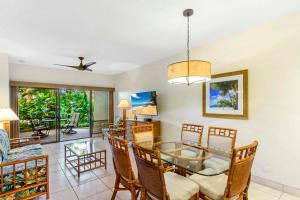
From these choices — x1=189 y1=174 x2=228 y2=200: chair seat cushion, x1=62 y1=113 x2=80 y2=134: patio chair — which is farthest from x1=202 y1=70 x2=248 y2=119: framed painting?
x1=62 y1=113 x2=80 y2=134: patio chair

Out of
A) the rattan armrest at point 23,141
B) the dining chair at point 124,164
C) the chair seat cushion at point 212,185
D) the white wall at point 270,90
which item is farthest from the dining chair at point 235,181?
the rattan armrest at point 23,141

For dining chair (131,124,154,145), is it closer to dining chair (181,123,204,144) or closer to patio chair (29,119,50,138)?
dining chair (181,123,204,144)

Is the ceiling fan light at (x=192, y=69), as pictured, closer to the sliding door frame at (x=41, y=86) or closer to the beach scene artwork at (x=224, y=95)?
the beach scene artwork at (x=224, y=95)

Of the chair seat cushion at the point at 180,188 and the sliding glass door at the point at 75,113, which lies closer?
the chair seat cushion at the point at 180,188

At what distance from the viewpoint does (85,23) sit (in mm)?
2674

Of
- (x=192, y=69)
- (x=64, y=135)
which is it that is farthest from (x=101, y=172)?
(x=64, y=135)

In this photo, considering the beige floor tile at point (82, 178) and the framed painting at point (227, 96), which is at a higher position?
the framed painting at point (227, 96)

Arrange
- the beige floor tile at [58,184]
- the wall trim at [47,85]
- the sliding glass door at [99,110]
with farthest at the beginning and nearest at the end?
the sliding glass door at [99,110]
the wall trim at [47,85]
the beige floor tile at [58,184]

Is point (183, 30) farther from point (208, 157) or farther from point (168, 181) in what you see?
point (168, 181)

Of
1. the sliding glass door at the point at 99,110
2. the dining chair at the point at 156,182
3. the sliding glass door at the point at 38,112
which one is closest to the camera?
the dining chair at the point at 156,182

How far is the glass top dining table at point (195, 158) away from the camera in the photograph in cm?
181

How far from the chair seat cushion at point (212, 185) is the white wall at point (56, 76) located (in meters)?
5.65

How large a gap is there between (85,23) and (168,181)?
2650mm

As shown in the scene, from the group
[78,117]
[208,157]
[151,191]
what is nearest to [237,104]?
[208,157]
